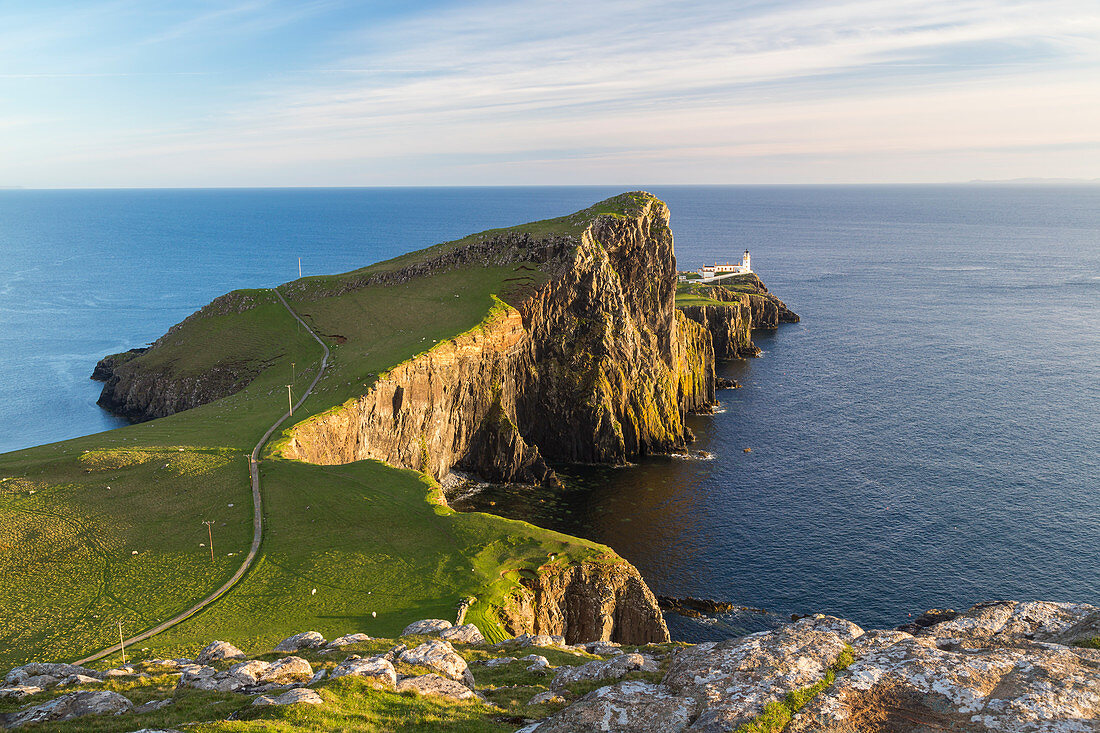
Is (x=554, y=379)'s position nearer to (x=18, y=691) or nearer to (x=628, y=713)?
(x=18, y=691)

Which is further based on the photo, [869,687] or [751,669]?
[751,669]

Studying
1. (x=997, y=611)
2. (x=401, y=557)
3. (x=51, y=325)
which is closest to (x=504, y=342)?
(x=401, y=557)

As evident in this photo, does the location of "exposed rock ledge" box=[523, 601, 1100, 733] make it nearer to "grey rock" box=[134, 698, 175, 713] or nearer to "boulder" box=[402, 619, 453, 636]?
"grey rock" box=[134, 698, 175, 713]

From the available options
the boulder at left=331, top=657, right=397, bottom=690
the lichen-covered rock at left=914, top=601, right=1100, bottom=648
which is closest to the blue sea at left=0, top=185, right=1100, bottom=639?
the lichen-covered rock at left=914, top=601, right=1100, bottom=648

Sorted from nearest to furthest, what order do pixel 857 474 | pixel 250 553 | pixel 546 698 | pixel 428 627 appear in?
pixel 546 698 → pixel 428 627 → pixel 250 553 → pixel 857 474

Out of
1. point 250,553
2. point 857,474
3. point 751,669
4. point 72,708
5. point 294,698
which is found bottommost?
point 857,474

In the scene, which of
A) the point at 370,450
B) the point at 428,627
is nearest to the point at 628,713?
the point at 428,627

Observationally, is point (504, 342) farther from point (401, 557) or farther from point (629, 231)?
point (401, 557)

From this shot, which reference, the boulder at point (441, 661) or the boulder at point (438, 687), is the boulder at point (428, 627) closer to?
the boulder at point (441, 661)
